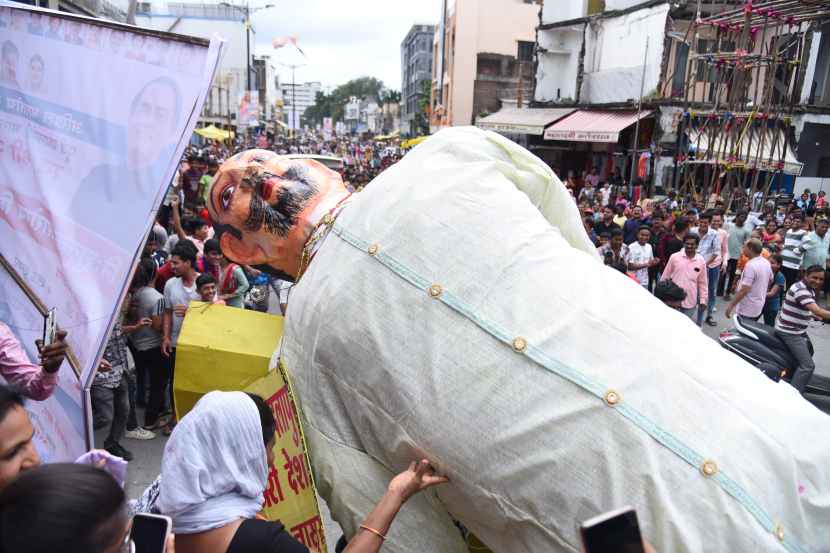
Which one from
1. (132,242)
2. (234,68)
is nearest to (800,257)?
(132,242)

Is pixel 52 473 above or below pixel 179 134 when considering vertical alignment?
below

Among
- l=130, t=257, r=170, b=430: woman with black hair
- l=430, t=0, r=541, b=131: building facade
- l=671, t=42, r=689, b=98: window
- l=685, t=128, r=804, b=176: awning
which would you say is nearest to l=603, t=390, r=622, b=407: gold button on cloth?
l=130, t=257, r=170, b=430: woman with black hair

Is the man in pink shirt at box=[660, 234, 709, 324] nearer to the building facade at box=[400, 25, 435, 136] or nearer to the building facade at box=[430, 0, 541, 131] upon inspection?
the building facade at box=[430, 0, 541, 131]

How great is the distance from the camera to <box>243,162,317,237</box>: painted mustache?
250 centimetres

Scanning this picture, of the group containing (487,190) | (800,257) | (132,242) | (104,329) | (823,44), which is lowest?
(800,257)

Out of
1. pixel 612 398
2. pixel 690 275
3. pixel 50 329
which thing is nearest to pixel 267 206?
pixel 50 329

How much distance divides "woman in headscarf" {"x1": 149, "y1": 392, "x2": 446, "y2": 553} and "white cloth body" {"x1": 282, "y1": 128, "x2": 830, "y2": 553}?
0.63 ft

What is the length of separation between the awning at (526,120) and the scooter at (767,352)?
51.9 ft

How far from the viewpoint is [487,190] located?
1988 mm

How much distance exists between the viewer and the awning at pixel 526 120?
73.6ft

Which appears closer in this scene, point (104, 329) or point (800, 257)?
point (104, 329)

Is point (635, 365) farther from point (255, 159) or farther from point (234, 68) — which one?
point (234, 68)

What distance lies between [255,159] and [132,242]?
2.08ft

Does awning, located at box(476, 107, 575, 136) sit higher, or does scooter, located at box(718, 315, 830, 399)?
awning, located at box(476, 107, 575, 136)
